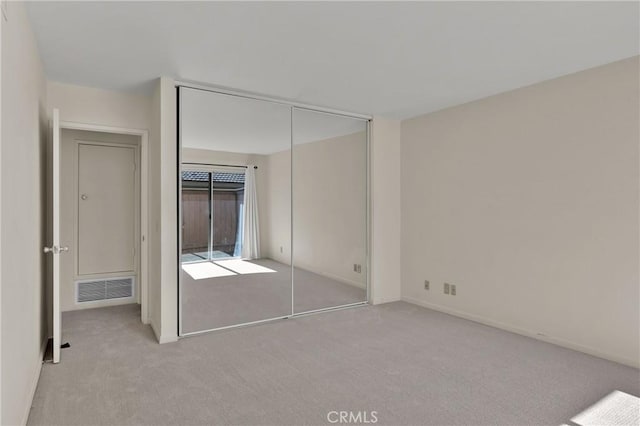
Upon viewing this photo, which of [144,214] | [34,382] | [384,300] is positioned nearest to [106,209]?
[144,214]

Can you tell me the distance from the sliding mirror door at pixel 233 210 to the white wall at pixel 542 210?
1819 mm

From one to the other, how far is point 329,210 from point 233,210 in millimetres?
1194

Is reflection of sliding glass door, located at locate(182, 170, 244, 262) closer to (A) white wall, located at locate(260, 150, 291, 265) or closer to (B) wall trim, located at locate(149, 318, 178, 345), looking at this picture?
(A) white wall, located at locate(260, 150, 291, 265)

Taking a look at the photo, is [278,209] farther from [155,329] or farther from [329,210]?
[155,329]

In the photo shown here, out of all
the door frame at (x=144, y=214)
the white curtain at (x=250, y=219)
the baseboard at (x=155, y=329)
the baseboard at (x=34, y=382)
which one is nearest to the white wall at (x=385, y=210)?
the white curtain at (x=250, y=219)

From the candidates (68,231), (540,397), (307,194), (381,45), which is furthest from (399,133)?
(68,231)

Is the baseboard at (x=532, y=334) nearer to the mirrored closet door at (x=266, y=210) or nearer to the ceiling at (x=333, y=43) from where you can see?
the mirrored closet door at (x=266, y=210)

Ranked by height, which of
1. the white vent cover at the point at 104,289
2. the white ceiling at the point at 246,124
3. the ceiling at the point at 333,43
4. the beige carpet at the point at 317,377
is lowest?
the beige carpet at the point at 317,377

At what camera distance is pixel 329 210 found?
15.1 ft

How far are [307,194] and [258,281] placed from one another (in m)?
1.15

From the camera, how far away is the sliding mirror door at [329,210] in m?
4.40

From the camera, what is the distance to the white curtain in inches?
161

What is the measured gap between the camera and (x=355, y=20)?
240 cm

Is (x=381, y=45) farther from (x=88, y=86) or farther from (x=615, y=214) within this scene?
(x=88, y=86)
